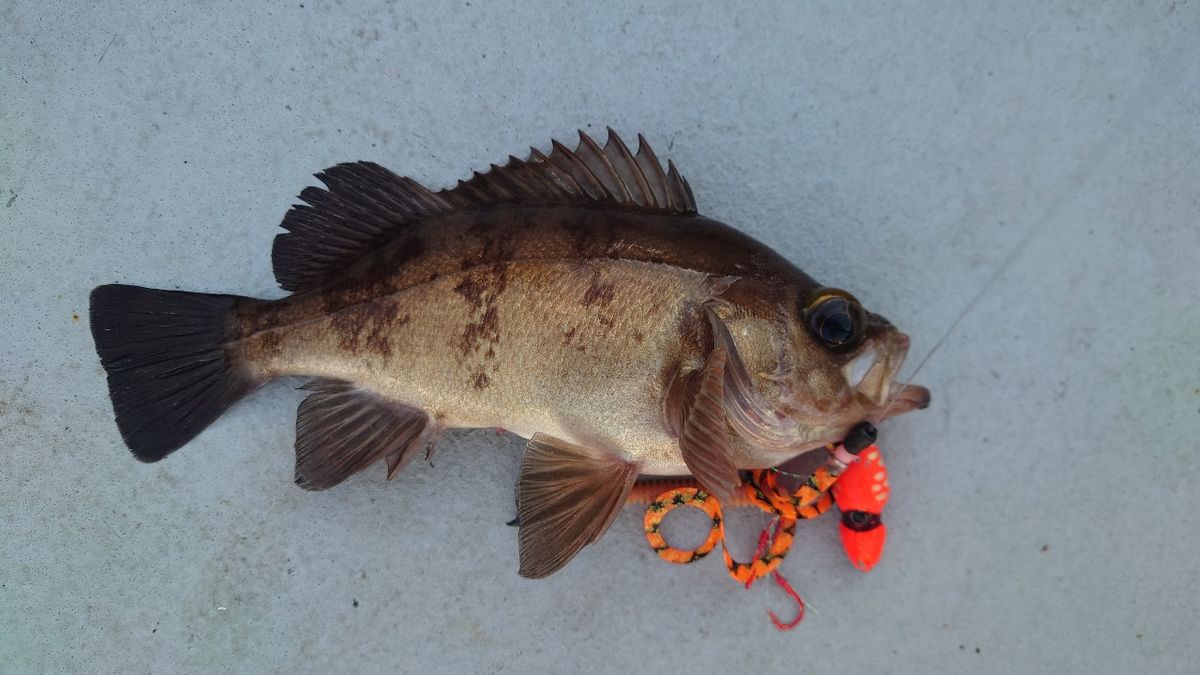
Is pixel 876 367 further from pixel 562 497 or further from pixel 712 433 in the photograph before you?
pixel 562 497

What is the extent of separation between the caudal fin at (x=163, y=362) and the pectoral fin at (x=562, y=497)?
69 cm

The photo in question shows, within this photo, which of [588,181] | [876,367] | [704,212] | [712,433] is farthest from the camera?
[704,212]

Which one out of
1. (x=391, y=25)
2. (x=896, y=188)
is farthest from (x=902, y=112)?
(x=391, y=25)

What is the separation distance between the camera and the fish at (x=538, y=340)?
1.40 meters

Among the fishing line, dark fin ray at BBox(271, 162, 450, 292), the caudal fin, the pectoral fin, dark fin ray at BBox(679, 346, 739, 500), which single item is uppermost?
the fishing line

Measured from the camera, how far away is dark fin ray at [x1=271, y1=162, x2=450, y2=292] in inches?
61.9

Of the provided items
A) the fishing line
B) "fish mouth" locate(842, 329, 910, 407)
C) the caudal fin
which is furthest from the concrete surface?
"fish mouth" locate(842, 329, 910, 407)

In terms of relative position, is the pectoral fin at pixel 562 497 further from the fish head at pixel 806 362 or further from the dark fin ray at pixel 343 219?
Result: the dark fin ray at pixel 343 219

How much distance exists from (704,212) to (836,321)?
591 mm

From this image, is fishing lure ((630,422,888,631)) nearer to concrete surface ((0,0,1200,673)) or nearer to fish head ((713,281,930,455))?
concrete surface ((0,0,1200,673))

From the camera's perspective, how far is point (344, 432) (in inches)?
62.2

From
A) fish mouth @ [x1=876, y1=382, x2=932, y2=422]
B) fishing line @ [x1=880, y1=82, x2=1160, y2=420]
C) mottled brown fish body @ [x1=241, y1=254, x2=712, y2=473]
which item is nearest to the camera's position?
mottled brown fish body @ [x1=241, y1=254, x2=712, y2=473]

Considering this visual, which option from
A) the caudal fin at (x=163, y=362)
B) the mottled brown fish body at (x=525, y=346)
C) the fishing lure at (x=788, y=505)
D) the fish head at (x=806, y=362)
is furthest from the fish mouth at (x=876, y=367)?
the caudal fin at (x=163, y=362)

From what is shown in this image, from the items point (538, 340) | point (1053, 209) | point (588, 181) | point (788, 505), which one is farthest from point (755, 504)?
point (1053, 209)
